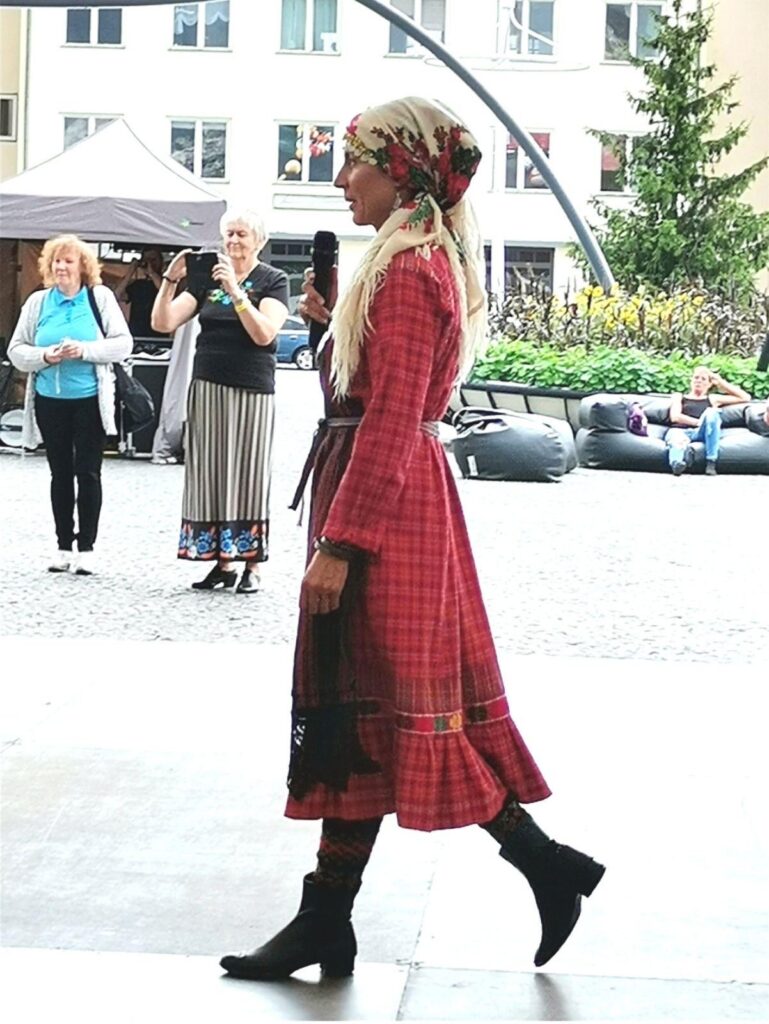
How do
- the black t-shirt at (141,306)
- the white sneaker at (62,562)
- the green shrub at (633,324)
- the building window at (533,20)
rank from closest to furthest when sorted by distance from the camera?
the white sneaker at (62,562), the black t-shirt at (141,306), the green shrub at (633,324), the building window at (533,20)

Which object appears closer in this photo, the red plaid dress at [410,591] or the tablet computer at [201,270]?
the red plaid dress at [410,591]

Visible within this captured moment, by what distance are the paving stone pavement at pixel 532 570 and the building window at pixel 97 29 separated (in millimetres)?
39135

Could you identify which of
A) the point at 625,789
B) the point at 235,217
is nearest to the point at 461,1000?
the point at 625,789

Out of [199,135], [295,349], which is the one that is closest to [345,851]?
[295,349]

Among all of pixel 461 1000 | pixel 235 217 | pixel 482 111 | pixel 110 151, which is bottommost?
pixel 461 1000

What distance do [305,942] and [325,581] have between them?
30.2 inches

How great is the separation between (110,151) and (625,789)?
15698 millimetres

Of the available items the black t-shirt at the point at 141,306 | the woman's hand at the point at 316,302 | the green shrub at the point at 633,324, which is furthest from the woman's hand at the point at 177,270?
the green shrub at the point at 633,324

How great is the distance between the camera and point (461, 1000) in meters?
4.07

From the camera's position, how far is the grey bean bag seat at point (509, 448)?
17.7 meters

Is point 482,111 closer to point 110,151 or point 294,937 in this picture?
point 110,151

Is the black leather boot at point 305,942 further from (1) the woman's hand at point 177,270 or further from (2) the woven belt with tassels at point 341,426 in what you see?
(1) the woman's hand at point 177,270

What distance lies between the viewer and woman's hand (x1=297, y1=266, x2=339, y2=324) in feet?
16.5

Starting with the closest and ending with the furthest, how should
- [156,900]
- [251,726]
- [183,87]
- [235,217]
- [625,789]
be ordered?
[156,900] → [625,789] → [251,726] → [235,217] → [183,87]
